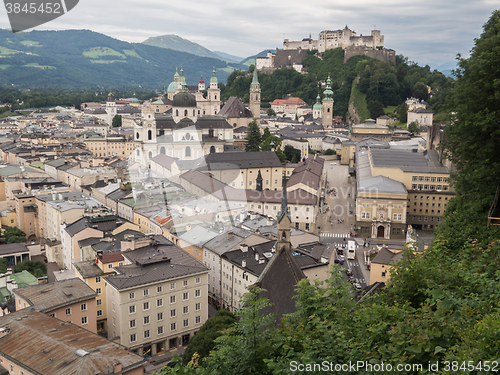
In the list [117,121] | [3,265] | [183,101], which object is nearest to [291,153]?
[183,101]

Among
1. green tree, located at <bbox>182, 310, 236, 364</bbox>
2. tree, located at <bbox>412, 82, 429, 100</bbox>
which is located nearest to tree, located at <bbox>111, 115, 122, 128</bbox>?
tree, located at <bbox>412, 82, 429, 100</bbox>

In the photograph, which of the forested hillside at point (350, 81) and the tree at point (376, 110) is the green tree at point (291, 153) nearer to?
the tree at point (376, 110)

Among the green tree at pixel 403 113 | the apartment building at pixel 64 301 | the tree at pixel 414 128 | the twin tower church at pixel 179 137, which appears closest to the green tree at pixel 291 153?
the twin tower church at pixel 179 137

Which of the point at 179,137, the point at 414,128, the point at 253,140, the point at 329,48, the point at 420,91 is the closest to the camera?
the point at 179,137

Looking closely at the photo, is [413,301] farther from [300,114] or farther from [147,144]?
[300,114]

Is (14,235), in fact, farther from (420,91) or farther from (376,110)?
(420,91)
